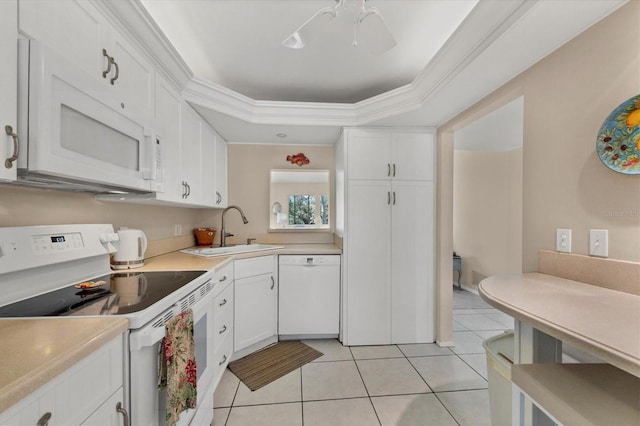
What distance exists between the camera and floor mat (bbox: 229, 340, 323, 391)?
6.88 feet

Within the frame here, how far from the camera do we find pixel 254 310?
2.44m

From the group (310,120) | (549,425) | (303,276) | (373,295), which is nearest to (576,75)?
(549,425)

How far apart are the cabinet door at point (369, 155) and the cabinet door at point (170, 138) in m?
1.47

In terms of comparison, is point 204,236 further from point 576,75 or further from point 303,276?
point 576,75

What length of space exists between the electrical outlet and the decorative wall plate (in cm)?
36

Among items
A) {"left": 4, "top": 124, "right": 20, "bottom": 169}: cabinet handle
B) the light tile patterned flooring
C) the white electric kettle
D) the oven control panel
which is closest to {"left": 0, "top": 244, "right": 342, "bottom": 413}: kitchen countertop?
the oven control panel

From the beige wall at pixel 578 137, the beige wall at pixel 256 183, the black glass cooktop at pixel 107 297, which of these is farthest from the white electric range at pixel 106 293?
the beige wall at pixel 578 137

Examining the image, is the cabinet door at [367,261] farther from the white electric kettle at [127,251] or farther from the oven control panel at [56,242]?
the oven control panel at [56,242]

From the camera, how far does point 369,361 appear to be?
2346 millimetres

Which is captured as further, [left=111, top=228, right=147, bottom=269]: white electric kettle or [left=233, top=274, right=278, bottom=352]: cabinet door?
[left=233, top=274, right=278, bottom=352]: cabinet door

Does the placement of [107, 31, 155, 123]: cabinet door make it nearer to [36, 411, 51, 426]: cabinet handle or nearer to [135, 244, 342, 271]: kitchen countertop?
[135, 244, 342, 271]: kitchen countertop

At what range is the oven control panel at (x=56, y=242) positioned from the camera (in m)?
1.11

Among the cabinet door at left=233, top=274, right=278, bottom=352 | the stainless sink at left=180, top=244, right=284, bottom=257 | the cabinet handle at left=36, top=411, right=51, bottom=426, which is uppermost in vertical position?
the stainless sink at left=180, top=244, right=284, bottom=257

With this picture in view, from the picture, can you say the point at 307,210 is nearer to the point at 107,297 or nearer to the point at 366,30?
the point at 366,30
